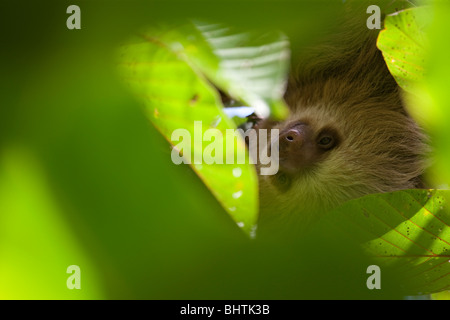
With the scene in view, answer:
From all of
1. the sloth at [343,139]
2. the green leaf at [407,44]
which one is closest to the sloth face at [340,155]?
the sloth at [343,139]

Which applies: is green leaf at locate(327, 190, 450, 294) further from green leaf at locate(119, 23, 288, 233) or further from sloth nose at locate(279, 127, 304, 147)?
sloth nose at locate(279, 127, 304, 147)

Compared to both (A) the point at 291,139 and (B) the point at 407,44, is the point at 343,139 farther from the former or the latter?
(B) the point at 407,44

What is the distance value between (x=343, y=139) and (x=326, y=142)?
0.16 ft

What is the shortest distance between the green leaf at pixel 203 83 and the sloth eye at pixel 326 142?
82cm

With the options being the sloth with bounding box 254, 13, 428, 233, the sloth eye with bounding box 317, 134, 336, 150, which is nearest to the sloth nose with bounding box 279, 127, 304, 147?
the sloth with bounding box 254, 13, 428, 233

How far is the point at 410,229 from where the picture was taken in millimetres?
563

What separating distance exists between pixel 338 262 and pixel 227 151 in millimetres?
127

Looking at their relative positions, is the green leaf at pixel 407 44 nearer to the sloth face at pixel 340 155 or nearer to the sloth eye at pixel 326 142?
the sloth face at pixel 340 155

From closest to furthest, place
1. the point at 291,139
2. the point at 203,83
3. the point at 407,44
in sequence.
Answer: the point at 203,83 → the point at 407,44 → the point at 291,139

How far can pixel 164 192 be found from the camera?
0.25 metres

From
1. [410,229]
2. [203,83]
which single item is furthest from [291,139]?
[203,83]

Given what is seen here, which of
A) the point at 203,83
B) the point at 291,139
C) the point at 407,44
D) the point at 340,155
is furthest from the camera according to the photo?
the point at 340,155

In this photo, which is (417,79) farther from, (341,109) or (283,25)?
(341,109)

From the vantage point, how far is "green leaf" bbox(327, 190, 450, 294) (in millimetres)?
546
